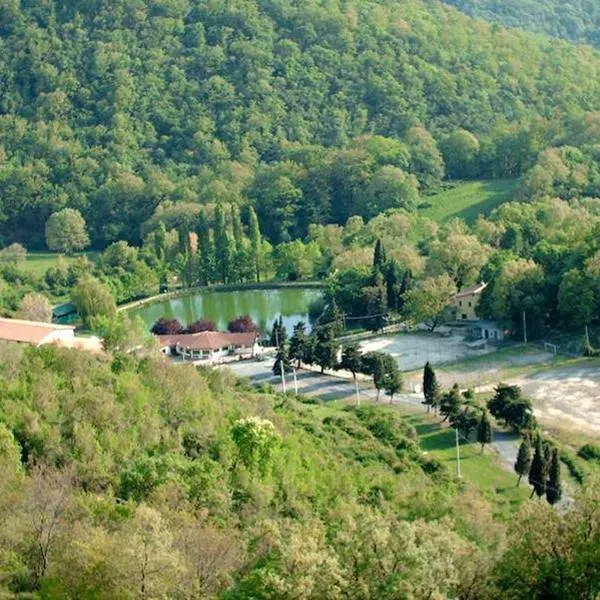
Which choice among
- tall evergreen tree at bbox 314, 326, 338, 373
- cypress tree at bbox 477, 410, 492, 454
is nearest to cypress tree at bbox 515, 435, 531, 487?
A: cypress tree at bbox 477, 410, 492, 454

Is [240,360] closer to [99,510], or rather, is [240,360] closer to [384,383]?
[384,383]

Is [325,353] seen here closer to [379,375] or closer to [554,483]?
[379,375]

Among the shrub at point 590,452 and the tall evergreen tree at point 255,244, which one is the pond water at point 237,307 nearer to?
the tall evergreen tree at point 255,244

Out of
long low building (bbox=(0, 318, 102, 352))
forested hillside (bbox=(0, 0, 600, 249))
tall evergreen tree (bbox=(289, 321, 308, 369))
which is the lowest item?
tall evergreen tree (bbox=(289, 321, 308, 369))

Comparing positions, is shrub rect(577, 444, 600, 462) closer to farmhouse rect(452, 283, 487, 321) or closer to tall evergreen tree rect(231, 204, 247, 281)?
farmhouse rect(452, 283, 487, 321)

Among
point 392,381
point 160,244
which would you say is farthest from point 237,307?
point 392,381

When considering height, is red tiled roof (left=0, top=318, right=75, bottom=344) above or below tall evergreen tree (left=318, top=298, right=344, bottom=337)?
above
